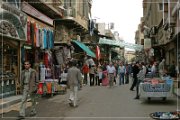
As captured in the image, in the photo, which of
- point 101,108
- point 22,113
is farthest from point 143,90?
point 22,113

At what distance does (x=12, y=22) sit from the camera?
1927 cm

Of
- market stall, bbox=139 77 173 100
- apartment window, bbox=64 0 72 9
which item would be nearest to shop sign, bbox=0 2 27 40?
market stall, bbox=139 77 173 100

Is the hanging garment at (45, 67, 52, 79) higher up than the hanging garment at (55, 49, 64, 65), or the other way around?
the hanging garment at (55, 49, 64, 65)

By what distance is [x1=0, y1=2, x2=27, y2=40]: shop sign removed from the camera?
17.9 meters

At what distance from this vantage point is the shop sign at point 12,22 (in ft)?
58.7

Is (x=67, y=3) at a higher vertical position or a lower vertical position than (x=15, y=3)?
higher

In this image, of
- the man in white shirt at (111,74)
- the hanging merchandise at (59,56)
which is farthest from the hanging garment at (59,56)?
the man in white shirt at (111,74)

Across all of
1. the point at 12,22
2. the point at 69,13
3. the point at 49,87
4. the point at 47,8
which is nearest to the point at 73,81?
the point at 49,87

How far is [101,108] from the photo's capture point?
49.2 feet

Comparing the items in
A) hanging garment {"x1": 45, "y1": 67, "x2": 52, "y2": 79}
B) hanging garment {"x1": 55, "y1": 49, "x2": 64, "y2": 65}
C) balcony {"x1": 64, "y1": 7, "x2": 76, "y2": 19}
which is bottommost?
hanging garment {"x1": 45, "y1": 67, "x2": 52, "y2": 79}

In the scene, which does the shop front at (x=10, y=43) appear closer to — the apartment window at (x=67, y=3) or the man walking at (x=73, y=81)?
the man walking at (x=73, y=81)

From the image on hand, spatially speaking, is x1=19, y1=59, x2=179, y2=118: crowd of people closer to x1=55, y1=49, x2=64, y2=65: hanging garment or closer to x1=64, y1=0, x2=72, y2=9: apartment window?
x1=55, y1=49, x2=64, y2=65: hanging garment

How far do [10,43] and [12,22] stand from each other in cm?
106

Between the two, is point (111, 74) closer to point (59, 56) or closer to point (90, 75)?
point (90, 75)
